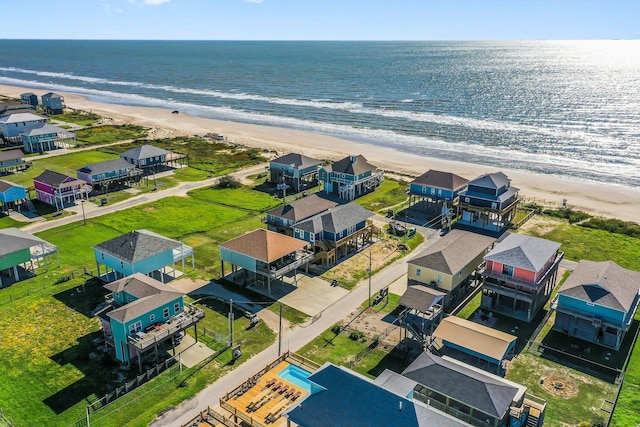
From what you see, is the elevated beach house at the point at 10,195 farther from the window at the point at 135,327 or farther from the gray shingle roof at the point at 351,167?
the gray shingle roof at the point at 351,167

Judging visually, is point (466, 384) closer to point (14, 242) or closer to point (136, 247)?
point (136, 247)

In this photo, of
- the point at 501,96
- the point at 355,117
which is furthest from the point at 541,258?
the point at 501,96

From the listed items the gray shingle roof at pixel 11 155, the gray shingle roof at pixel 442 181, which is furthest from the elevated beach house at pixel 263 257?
the gray shingle roof at pixel 11 155

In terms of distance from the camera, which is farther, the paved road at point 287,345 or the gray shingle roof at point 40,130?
the gray shingle roof at point 40,130

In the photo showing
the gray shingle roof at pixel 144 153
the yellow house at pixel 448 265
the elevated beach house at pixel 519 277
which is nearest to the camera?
the elevated beach house at pixel 519 277

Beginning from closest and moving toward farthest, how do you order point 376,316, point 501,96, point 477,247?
point 376,316, point 477,247, point 501,96

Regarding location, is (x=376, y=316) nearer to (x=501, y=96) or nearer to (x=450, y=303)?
(x=450, y=303)
